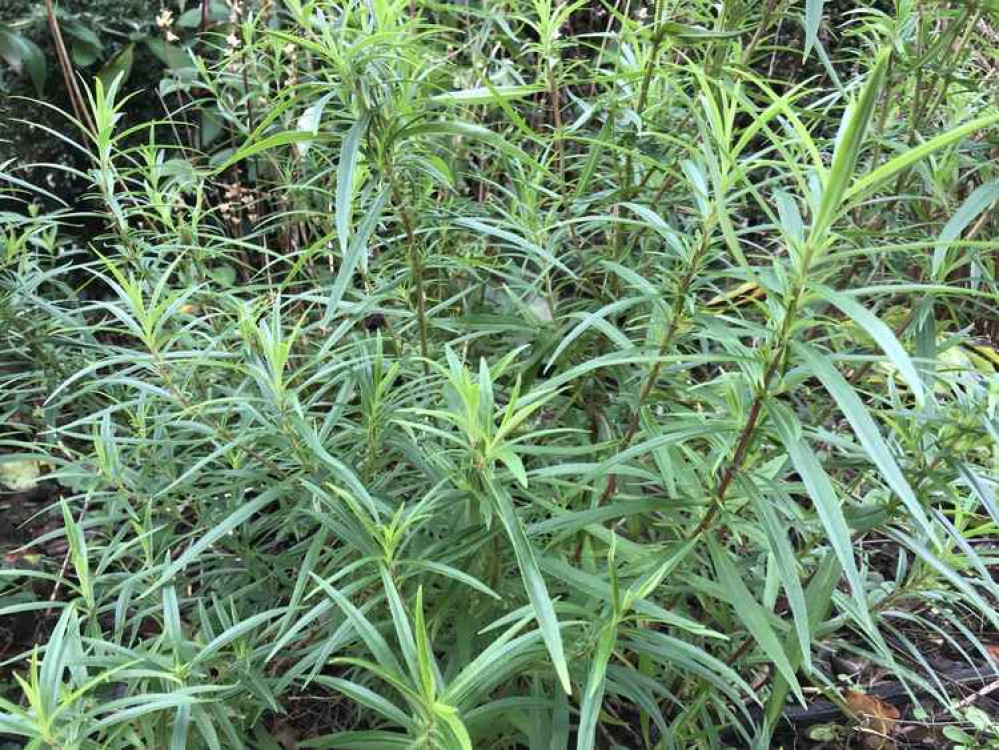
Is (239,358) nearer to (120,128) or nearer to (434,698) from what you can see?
(434,698)

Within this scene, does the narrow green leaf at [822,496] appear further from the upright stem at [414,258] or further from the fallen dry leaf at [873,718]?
the fallen dry leaf at [873,718]

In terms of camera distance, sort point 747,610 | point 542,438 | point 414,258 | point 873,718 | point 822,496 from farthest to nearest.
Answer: point 873,718 < point 542,438 < point 414,258 < point 747,610 < point 822,496

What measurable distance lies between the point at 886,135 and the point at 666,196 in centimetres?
41

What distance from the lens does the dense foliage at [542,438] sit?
104 centimetres

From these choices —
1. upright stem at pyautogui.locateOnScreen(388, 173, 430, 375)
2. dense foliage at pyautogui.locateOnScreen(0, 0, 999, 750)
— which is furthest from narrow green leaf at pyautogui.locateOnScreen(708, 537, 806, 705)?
upright stem at pyautogui.locateOnScreen(388, 173, 430, 375)

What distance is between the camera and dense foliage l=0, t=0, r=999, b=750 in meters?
1.04

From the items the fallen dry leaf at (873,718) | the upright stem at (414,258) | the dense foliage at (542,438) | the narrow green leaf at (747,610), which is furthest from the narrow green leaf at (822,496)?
the fallen dry leaf at (873,718)

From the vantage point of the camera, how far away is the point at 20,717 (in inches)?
38.7

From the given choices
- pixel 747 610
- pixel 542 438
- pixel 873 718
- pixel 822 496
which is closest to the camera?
pixel 822 496

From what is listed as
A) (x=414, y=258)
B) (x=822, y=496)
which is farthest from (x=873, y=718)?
(x=414, y=258)

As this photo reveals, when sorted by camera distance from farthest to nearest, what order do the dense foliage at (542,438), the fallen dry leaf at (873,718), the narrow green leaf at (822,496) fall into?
the fallen dry leaf at (873,718) < the dense foliage at (542,438) < the narrow green leaf at (822,496)

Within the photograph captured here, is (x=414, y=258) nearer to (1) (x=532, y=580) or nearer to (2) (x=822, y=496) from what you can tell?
(1) (x=532, y=580)

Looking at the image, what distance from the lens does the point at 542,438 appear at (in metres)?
1.65

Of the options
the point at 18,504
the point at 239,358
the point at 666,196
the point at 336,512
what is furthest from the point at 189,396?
the point at 18,504
